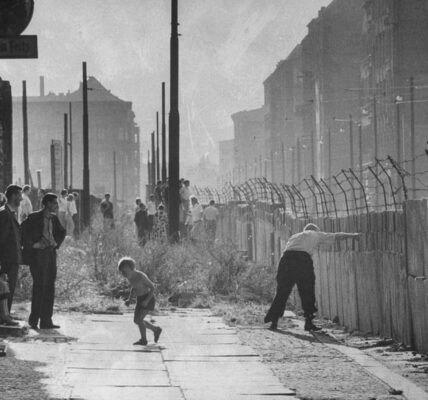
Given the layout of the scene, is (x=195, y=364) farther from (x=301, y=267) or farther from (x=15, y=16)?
(x=301, y=267)

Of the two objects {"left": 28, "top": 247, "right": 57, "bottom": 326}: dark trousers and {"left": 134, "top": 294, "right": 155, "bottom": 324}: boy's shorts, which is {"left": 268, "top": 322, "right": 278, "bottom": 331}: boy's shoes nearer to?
{"left": 134, "top": 294, "right": 155, "bottom": 324}: boy's shorts

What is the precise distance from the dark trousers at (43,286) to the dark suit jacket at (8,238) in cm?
76

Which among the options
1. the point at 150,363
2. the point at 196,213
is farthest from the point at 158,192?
the point at 150,363

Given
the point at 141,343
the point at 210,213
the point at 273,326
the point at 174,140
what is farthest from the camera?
the point at 210,213

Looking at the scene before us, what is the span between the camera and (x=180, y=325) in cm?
1542

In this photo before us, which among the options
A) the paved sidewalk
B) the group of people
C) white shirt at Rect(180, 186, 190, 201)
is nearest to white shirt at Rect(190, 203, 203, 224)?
white shirt at Rect(180, 186, 190, 201)

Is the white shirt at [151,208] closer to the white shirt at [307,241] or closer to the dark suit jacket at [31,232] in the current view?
the white shirt at [307,241]

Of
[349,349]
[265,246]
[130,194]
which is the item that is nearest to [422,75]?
[265,246]

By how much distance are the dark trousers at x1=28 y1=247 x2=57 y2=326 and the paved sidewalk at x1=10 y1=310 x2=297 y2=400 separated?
1.16 ft

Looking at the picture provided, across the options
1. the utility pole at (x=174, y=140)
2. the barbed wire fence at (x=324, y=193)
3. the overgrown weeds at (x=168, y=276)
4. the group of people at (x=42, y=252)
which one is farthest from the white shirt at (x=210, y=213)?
the group of people at (x=42, y=252)

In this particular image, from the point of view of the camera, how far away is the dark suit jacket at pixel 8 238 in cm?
1361

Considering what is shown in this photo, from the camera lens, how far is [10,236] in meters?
13.7

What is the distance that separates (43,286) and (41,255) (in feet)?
1.24

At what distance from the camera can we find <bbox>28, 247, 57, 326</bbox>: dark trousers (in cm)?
1447
